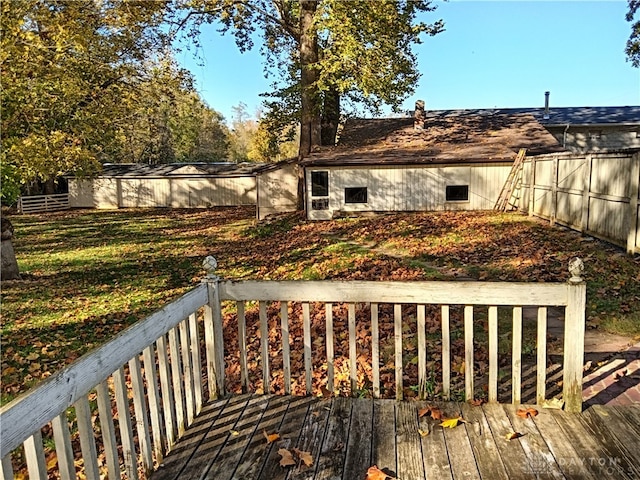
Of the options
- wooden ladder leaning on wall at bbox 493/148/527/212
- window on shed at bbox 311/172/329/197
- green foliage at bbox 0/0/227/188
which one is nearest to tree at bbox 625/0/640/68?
wooden ladder leaning on wall at bbox 493/148/527/212

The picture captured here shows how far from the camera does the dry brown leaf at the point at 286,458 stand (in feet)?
8.91

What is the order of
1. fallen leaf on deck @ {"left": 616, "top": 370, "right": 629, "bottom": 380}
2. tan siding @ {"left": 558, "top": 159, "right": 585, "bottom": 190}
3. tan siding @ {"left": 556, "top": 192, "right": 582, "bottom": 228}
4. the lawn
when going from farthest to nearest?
tan siding @ {"left": 556, "top": 192, "right": 582, "bottom": 228}
tan siding @ {"left": 558, "top": 159, "right": 585, "bottom": 190}
the lawn
fallen leaf on deck @ {"left": 616, "top": 370, "right": 629, "bottom": 380}

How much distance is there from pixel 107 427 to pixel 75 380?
0.39m

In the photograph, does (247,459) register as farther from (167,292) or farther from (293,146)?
(293,146)

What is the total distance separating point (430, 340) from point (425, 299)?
2.29 metres

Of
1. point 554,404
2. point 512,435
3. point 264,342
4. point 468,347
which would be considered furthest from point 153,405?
point 554,404

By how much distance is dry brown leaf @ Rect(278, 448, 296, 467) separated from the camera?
2.71 m

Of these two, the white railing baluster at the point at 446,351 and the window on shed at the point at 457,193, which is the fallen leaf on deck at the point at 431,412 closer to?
the white railing baluster at the point at 446,351

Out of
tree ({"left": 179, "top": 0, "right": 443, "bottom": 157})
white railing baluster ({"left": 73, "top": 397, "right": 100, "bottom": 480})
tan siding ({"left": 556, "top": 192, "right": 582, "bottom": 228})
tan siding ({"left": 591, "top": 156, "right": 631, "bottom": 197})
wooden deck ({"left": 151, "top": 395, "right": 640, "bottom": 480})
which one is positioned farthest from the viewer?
tree ({"left": 179, "top": 0, "right": 443, "bottom": 157})

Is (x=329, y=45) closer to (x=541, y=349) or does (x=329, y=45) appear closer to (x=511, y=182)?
(x=511, y=182)

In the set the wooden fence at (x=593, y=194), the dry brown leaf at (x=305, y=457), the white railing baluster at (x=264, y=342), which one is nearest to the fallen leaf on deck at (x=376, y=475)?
the dry brown leaf at (x=305, y=457)

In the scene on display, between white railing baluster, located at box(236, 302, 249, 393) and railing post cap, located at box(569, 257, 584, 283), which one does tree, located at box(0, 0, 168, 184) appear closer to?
white railing baluster, located at box(236, 302, 249, 393)

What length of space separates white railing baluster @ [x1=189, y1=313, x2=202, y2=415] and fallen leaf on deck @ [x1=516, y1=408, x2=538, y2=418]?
2.33 metres

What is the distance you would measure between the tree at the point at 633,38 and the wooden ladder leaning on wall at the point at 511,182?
30.8 ft
